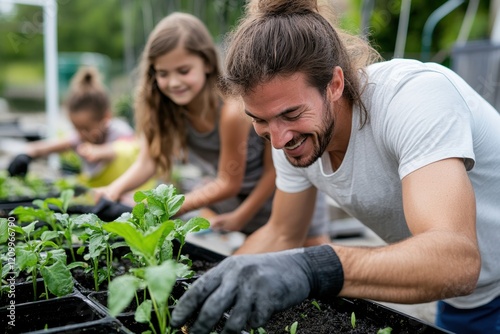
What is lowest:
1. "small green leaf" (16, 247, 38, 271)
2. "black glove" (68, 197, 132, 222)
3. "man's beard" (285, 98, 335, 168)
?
"black glove" (68, 197, 132, 222)

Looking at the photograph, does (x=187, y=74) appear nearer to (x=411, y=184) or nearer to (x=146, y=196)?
(x=146, y=196)

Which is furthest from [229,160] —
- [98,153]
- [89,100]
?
[89,100]

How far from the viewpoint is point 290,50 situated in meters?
1.23

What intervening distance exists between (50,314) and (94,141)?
2.76 m

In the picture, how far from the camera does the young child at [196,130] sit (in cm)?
224

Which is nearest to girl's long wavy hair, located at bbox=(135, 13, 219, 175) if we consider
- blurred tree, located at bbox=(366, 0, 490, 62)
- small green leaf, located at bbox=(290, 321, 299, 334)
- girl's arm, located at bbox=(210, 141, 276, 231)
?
girl's arm, located at bbox=(210, 141, 276, 231)

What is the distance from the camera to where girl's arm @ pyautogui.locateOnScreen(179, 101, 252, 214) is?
2.24 meters

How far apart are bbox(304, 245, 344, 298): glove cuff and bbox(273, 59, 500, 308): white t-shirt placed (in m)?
0.28

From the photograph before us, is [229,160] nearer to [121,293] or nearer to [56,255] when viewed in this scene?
[56,255]

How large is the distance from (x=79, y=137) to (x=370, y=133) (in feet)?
9.51

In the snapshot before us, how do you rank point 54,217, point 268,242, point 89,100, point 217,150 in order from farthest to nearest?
point 89,100 → point 217,150 → point 268,242 → point 54,217

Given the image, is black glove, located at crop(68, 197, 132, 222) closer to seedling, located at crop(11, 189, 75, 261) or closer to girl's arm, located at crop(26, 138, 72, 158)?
seedling, located at crop(11, 189, 75, 261)

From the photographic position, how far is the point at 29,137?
197 inches

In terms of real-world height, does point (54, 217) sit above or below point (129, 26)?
below
